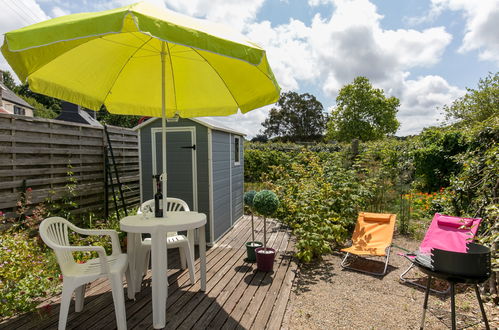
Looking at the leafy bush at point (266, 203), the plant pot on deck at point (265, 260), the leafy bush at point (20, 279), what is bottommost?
the plant pot on deck at point (265, 260)

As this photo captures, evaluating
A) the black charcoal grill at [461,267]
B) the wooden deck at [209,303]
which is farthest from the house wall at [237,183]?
the black charcoal grill at [461,267]

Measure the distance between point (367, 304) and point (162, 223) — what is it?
221cm

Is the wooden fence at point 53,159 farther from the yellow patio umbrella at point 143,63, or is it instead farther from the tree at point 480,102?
the tree at point 480,102

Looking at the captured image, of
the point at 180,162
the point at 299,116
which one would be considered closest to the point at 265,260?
the point at 180,162

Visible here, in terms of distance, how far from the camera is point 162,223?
2.53m

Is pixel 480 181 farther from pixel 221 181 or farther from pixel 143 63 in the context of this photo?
pixel 143 63

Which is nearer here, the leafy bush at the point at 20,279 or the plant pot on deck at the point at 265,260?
the leafy bush at the point at 20,279

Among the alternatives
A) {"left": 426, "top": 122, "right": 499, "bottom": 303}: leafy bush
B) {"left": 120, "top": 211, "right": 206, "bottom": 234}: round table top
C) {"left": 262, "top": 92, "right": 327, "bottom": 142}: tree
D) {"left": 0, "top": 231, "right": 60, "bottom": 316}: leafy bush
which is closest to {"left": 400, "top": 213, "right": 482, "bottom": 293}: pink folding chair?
{"left": 426, "top": 122, "right": 499, "bottom": 303}: leafy bush

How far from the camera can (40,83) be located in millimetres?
2430

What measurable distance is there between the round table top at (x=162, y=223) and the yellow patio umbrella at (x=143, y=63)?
0.70 m

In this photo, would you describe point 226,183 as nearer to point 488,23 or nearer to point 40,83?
point 40,83

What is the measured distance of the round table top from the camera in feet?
7.79

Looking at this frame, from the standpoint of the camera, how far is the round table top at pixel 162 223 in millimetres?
2375

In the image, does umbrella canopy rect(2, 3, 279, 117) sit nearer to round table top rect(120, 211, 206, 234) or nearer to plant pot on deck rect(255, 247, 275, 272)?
round table top rect(120, 211, 206, 234)
